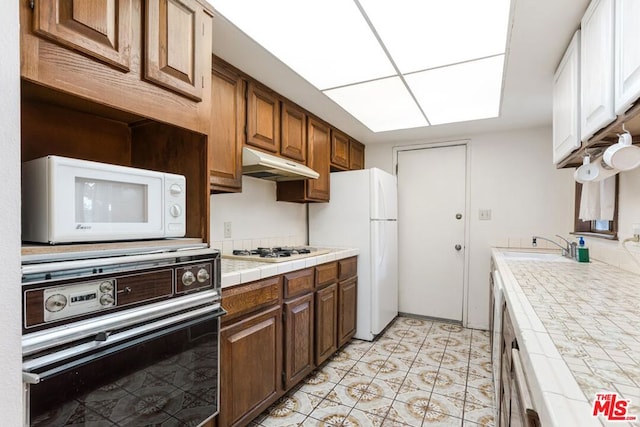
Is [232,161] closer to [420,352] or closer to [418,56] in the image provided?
[418,56]

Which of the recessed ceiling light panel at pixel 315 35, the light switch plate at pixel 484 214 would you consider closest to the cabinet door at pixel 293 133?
the recessed ceiling light panel at pixel 315 35

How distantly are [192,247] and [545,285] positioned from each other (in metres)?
1.50

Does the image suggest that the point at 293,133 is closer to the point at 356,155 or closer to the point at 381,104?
the point at 381,104

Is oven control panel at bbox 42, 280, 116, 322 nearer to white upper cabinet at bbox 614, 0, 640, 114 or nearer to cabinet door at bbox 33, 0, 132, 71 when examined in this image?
cabinet door at bbox 33, 0, 132, 71

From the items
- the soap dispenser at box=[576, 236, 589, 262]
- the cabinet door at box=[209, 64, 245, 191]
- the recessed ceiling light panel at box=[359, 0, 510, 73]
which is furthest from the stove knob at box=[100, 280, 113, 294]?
the soap dispenser at box=[576, 236, 589, 262]

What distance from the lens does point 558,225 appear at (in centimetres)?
306

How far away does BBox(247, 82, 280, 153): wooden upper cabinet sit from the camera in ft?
6.73

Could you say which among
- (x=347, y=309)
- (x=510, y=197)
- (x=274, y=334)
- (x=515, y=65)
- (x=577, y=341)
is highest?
(x=515, y=65)

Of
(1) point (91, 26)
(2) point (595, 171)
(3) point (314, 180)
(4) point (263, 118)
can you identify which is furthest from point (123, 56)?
(2) point (595, 171)

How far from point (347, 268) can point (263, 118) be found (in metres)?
1.41

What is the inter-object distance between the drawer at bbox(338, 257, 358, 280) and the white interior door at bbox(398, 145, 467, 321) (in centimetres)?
Result: 99

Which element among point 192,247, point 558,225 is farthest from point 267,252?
point 558,225

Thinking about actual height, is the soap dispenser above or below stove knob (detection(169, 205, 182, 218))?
below

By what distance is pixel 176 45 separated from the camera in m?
1.24
